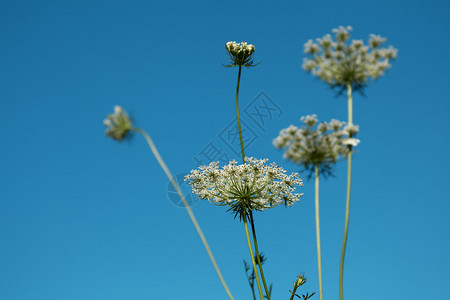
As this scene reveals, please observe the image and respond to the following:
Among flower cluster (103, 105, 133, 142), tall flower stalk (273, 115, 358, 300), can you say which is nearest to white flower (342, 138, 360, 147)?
tall flower stalk (273, 115, 358, 300)

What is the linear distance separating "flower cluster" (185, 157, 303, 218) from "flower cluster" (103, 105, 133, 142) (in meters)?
3.18

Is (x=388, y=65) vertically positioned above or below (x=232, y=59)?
below

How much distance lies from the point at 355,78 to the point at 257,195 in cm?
403

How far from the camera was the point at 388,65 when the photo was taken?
5.74m

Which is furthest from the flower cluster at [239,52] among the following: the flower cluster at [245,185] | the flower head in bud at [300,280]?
the flower head in bud at [300,280]

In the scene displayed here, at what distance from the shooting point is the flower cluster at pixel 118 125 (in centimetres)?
626

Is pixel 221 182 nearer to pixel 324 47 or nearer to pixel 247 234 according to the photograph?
pixel 247 234

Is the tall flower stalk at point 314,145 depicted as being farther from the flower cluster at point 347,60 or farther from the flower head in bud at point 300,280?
the flower head in bud at point 300,280

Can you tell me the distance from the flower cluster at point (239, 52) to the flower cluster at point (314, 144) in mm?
4315

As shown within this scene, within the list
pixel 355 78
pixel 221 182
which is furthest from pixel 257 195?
pixel 355 78

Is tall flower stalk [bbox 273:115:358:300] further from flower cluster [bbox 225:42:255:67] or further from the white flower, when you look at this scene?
flower cluster [bbox 225:42:255:67]

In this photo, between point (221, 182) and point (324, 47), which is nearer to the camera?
point (324, 47)

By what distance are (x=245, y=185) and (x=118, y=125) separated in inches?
139

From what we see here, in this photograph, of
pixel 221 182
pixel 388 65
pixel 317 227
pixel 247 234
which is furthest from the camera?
pixel 221 182
